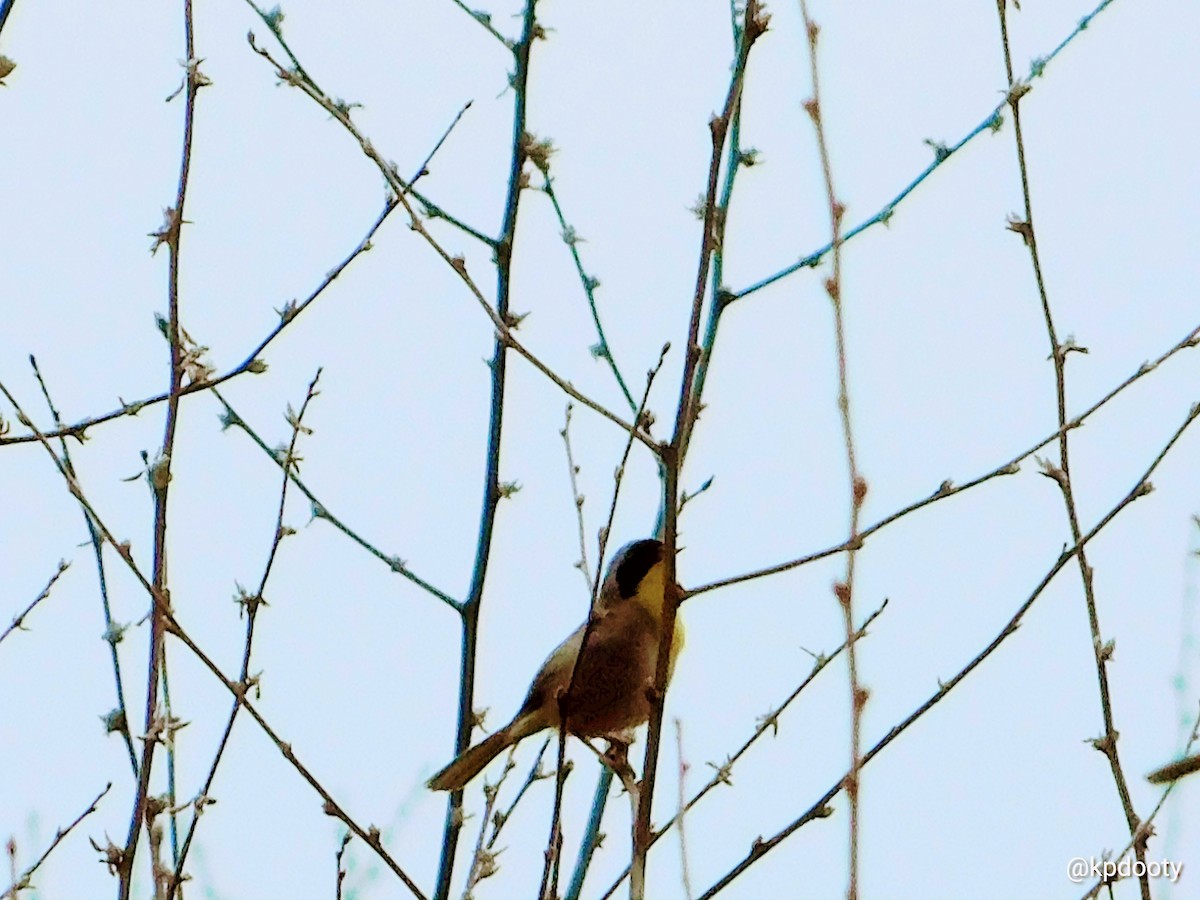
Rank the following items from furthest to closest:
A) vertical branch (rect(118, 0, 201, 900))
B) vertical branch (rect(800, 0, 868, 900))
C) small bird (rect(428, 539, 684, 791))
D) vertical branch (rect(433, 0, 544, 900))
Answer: small bird (rect(428, 539, 684, 791)) < vertical branch (rect(433, 0, 544, 900)) < vertical branch (rect(118, 0, 201, 900)) < vertical branch (rect(800, 0, 868, 900))

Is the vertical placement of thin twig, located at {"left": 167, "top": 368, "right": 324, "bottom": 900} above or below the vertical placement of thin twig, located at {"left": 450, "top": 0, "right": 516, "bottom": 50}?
below

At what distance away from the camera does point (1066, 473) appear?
57.2 inches

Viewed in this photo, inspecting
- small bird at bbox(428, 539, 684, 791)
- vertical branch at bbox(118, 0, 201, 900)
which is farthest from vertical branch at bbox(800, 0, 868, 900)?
small bird at bbox(428, 539, 684, 791)

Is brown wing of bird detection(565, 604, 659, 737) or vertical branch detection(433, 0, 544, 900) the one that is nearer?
vertical branch detection(433, 0, 544, 900)

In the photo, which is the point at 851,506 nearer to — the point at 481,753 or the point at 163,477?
the point at 163,477

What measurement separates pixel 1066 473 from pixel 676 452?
452 millimetres

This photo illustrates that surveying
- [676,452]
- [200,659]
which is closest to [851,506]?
[676,452]

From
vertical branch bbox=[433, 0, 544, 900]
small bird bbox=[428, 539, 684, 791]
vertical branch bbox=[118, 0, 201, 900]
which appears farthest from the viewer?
small bird bbox=[428, 539, 684, 791]

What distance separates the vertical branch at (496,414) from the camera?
5.66 feet

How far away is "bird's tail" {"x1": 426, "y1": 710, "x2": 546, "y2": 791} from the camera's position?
1.80 m

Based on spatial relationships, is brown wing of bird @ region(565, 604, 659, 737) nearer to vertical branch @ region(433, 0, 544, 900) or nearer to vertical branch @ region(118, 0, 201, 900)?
vertical branch @ region(433, 0, 544, 900)

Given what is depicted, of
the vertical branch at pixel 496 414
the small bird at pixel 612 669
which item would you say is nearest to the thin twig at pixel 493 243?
the vertical branch at pixel 496 414

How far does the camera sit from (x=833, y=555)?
123 cm

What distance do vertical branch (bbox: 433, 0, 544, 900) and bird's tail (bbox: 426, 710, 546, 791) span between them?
0.03 meters
